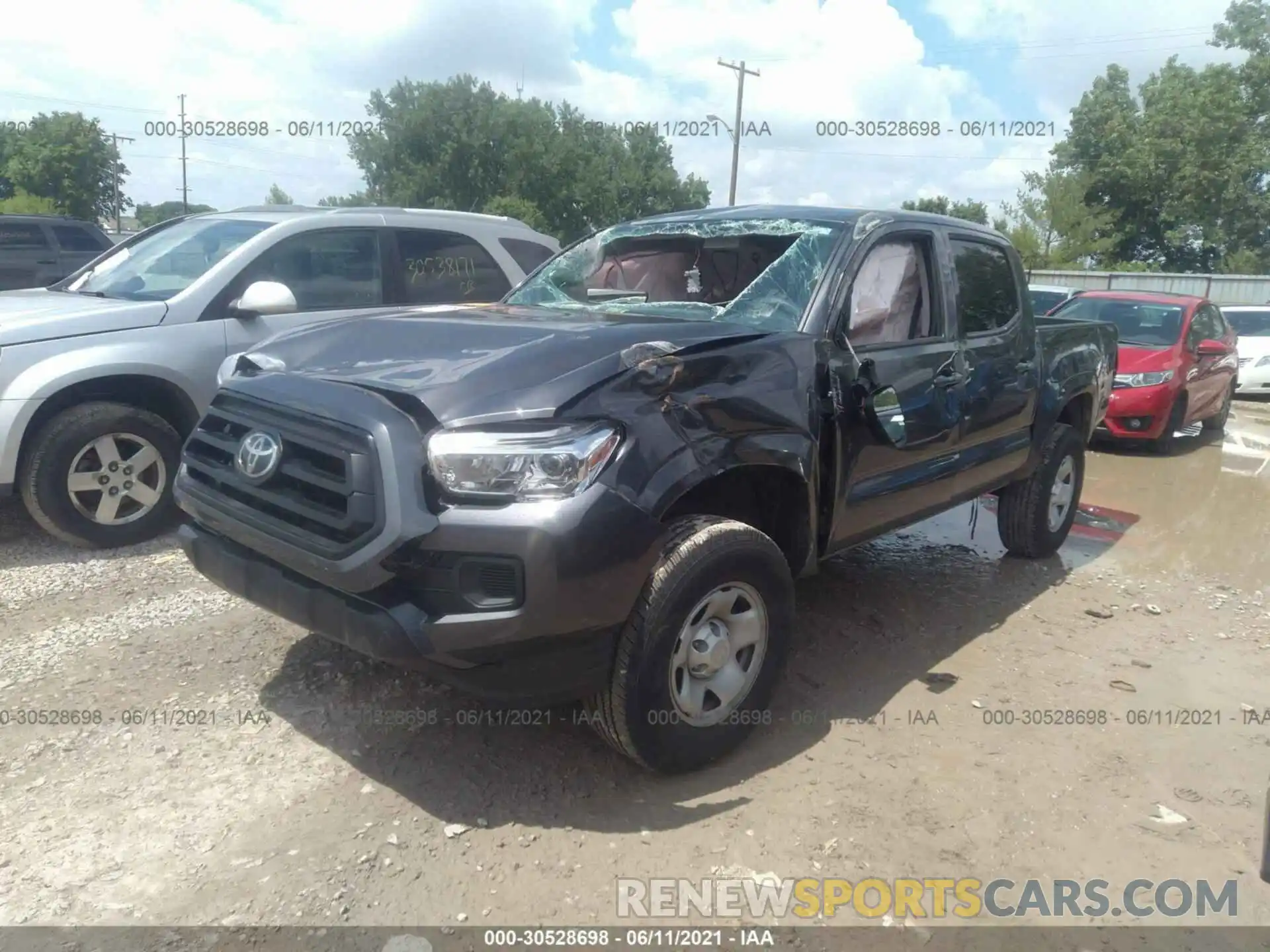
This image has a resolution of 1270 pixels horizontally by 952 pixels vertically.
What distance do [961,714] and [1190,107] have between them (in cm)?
4429

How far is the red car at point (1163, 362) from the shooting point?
9.37 m

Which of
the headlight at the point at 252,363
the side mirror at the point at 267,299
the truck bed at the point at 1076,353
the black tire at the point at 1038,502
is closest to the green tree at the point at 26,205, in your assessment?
the side mirror at the point at 267,299

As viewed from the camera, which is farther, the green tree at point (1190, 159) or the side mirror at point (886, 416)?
the green tree at point (1190, 159)

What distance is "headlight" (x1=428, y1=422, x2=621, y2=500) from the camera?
2.59 metres

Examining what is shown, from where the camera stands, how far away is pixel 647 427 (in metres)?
2.78

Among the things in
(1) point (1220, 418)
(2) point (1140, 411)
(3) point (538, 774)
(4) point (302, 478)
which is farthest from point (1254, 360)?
(4) point (302, 478)

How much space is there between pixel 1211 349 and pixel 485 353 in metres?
9.59

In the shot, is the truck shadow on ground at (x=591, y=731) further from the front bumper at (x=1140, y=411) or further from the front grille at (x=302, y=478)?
the front bumper at (x=1140, y=411)

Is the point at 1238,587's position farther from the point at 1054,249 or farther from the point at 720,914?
the point at 1054,249

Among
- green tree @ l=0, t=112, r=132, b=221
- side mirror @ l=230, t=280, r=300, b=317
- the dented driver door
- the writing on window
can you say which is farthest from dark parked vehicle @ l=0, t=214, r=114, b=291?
green tree @ l=0, t=112, r=132, b=221

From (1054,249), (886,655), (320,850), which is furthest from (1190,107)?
(320,850)

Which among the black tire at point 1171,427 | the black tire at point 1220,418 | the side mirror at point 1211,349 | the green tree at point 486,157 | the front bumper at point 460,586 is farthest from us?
the green tree at point 486,157

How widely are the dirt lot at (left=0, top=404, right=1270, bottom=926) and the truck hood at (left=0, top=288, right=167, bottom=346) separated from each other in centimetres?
112

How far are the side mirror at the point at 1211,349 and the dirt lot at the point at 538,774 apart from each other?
5.99 metres
